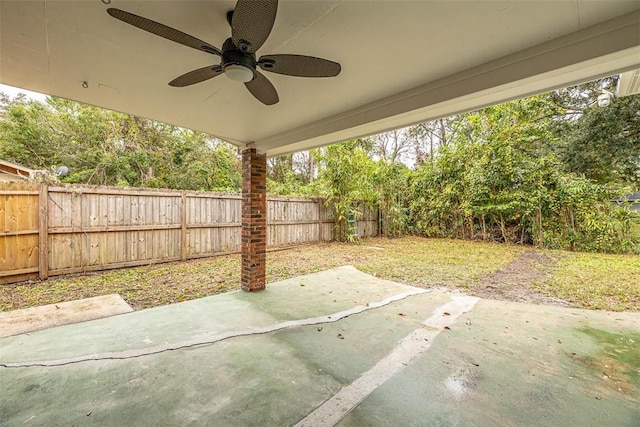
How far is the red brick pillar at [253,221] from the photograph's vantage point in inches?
158

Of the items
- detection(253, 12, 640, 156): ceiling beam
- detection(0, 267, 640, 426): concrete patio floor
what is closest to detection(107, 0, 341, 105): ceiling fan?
detection(253, 12, 640, 156): ceiling beam

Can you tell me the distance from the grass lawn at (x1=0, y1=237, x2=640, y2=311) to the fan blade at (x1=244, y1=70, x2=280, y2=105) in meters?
2.93

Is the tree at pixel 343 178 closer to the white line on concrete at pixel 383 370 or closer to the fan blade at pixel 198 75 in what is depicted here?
the white line on concrete at pixel 383 370

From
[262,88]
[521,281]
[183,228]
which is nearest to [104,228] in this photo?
[183,228]

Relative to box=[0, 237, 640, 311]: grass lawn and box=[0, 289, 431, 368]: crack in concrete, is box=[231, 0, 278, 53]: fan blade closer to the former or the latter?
box=[0, 289, 431, 368]: crack in concrete

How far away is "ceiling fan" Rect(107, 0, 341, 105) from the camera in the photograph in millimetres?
1245

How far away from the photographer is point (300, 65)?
1639mm

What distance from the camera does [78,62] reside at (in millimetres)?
1901

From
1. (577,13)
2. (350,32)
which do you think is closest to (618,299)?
(577,13)

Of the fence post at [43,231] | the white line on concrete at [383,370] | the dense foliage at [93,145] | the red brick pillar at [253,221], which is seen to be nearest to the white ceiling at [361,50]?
the red brick pillar at [253,221]

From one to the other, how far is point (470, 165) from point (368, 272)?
614cm

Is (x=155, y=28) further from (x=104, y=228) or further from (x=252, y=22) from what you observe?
(x=104, y=228)

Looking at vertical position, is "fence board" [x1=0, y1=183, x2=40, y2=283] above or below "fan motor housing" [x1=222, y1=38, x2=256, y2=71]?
below

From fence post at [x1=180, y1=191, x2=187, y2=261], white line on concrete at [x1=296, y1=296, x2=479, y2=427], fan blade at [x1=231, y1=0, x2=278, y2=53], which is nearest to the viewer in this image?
fan blade at [x1=231, y1=0, x2=278, y2=53]
